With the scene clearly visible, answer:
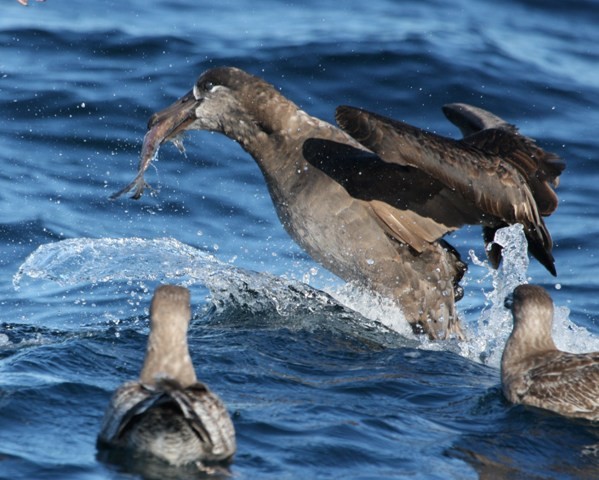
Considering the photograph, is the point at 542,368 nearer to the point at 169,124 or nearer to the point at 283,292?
the point at 283,292

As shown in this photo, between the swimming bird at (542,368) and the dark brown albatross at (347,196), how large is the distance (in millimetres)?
779

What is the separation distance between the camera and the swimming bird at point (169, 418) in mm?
5520

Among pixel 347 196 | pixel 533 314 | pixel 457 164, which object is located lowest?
pixel 533 314

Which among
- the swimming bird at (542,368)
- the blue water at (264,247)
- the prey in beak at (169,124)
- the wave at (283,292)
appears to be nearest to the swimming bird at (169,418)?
the blue water at (264,247)

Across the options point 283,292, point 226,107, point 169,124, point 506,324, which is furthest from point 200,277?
point 506,324

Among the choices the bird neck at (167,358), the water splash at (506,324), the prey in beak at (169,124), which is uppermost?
the prey in beak at (169,124)

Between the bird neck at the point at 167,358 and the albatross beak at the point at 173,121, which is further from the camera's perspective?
the albatross beak at the point at 173,121

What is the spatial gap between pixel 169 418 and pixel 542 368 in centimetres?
265

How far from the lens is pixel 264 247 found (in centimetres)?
1177

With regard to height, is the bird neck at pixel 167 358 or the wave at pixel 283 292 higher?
the bird neck at pixel 167 358

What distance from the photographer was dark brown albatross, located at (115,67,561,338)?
28.3 feet

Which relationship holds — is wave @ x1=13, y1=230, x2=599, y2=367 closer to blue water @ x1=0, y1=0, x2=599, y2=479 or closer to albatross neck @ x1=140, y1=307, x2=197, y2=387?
blue water @ x1=0, y1=0, x2=599, y2=479

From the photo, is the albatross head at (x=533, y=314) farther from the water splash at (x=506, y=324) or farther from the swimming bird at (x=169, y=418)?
the swimming bird at (x=169, y=418)

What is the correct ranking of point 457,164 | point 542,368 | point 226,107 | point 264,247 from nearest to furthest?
point 542,368 → point 457,164 → point 226,107 → point 264,247
